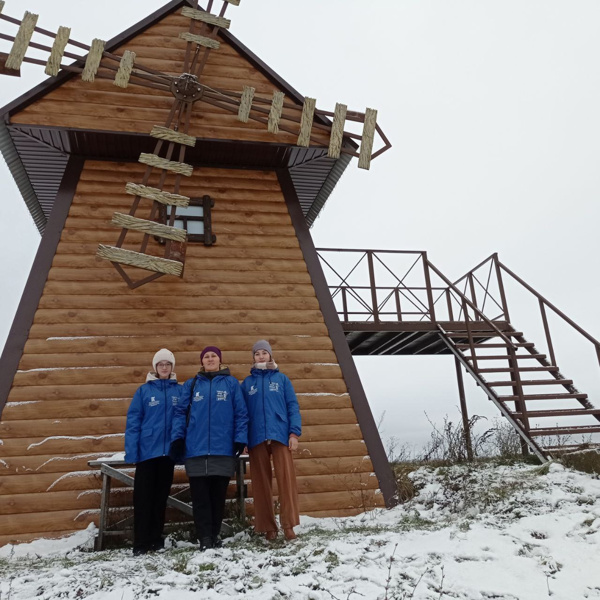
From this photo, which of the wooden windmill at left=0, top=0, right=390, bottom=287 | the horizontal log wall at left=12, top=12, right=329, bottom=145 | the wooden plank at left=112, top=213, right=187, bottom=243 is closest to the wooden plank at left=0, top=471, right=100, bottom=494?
the wooden windmill at left=0, top=0, right=390, bottom=287

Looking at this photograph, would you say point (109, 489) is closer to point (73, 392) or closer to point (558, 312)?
point (73, 392)

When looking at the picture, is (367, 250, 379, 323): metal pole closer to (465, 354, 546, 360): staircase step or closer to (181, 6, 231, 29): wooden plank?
(465, 354, 546, 360): staircase step

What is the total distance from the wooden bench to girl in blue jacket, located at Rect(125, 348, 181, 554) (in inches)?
16.4

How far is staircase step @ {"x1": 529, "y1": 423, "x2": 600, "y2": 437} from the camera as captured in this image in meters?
7.05

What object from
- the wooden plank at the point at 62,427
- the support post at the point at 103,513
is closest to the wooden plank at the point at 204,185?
the wooden plank at the point at 62,427

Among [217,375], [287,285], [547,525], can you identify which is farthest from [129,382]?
[547,525]

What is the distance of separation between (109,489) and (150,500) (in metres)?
0.84

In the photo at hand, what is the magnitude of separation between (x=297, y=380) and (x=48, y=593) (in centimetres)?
385

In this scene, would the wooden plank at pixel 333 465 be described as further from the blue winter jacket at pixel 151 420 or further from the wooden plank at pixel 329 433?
the blue winter jacket at pixel 151 420

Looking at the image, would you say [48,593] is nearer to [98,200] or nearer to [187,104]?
[98,200]

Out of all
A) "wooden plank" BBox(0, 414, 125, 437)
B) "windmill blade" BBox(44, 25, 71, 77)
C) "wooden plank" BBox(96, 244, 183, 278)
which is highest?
"windmill blade" BBox(44, 25, 71, 77)

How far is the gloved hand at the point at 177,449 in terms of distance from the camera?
478 cm

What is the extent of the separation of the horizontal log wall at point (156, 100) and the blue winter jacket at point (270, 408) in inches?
161

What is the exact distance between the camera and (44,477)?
571 centimetres
